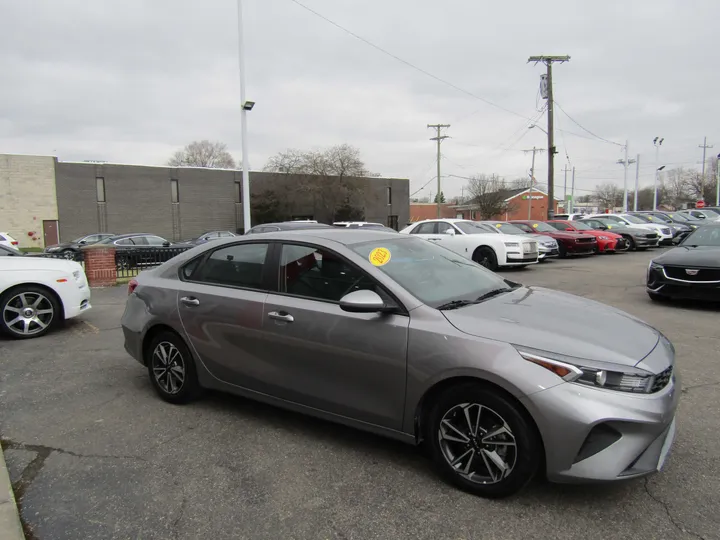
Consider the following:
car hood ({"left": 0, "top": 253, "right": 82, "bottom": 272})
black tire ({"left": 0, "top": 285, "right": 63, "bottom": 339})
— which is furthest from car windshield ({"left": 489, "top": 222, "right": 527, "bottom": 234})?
black tire ({"left": 0, "top": 285, "right": 63, "bottom": 339})

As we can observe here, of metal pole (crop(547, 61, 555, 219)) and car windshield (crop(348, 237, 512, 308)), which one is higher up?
metal pole (crop(547, 61, 555, 219))

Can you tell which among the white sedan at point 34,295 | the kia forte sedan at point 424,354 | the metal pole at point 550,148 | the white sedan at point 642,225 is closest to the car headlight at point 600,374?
the kia forte sedan at point 424,354

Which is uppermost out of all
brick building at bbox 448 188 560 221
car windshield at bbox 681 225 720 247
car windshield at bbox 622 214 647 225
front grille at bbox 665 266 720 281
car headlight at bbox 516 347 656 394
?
brick building at bbox 448 188 560 221

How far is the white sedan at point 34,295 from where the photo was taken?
6488mm

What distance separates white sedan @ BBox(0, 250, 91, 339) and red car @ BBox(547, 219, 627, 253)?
1806 cm

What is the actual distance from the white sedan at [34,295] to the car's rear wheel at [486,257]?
10.7 meters

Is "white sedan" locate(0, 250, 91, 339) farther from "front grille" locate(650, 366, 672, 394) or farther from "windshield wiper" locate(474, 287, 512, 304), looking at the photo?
"front grille" locate(650, 366, 672, 394)

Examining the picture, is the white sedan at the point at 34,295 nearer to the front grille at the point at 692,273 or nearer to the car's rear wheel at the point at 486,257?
the front grille at the point at 692,273

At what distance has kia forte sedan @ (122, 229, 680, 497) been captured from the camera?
98.7 inches

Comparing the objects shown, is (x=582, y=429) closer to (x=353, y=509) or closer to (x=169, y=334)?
(x=353, y=509)

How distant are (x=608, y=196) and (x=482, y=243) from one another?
97.8 meters

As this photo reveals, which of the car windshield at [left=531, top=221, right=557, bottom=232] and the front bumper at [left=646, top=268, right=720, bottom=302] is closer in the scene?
the front bumper at [left=646, top=268, right=720, bottom=302]

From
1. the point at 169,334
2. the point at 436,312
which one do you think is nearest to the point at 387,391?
the point at 436,312

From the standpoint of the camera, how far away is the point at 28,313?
21.7 feet
